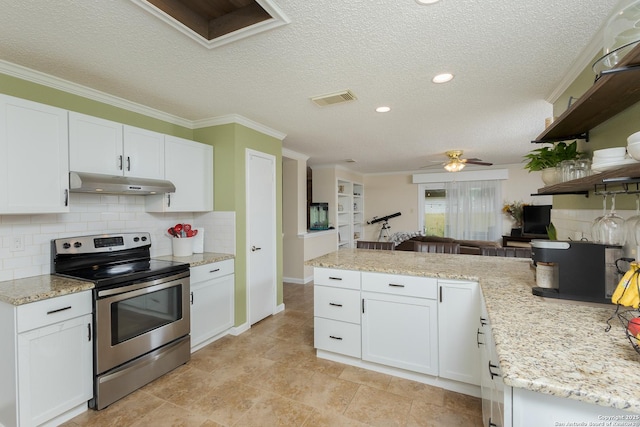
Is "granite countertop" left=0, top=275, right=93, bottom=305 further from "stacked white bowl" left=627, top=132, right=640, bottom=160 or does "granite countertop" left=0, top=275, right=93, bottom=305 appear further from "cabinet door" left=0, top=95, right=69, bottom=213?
"stacked white bowl" left=627, top=132, right=640, bottom=160

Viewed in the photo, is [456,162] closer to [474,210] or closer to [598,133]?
[474,210]

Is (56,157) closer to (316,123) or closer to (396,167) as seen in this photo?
(316,123)

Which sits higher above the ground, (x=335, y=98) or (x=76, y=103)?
(x=335, y=98)

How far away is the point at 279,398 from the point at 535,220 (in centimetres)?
650

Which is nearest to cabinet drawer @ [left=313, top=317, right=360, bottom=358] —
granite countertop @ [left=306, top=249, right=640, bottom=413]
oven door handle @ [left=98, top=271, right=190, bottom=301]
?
granite countertop @ [left=306, top=249, right=640, bottom=413]

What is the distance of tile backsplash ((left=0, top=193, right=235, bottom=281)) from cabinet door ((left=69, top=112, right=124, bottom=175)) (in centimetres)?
37

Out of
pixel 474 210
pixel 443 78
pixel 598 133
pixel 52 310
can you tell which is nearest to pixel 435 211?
pixel 474 210

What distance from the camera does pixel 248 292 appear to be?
10.8 ft

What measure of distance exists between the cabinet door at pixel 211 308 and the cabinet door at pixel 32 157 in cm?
127

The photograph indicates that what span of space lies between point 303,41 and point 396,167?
215 inches

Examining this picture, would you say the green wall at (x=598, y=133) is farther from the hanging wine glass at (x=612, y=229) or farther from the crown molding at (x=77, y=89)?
the crown molding at (x=77, y=89)

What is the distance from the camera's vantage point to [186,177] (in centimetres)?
301

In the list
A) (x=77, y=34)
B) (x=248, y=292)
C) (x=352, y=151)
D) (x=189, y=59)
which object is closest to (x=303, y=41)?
(x=189, y=59)

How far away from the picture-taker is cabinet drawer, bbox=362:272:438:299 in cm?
216
